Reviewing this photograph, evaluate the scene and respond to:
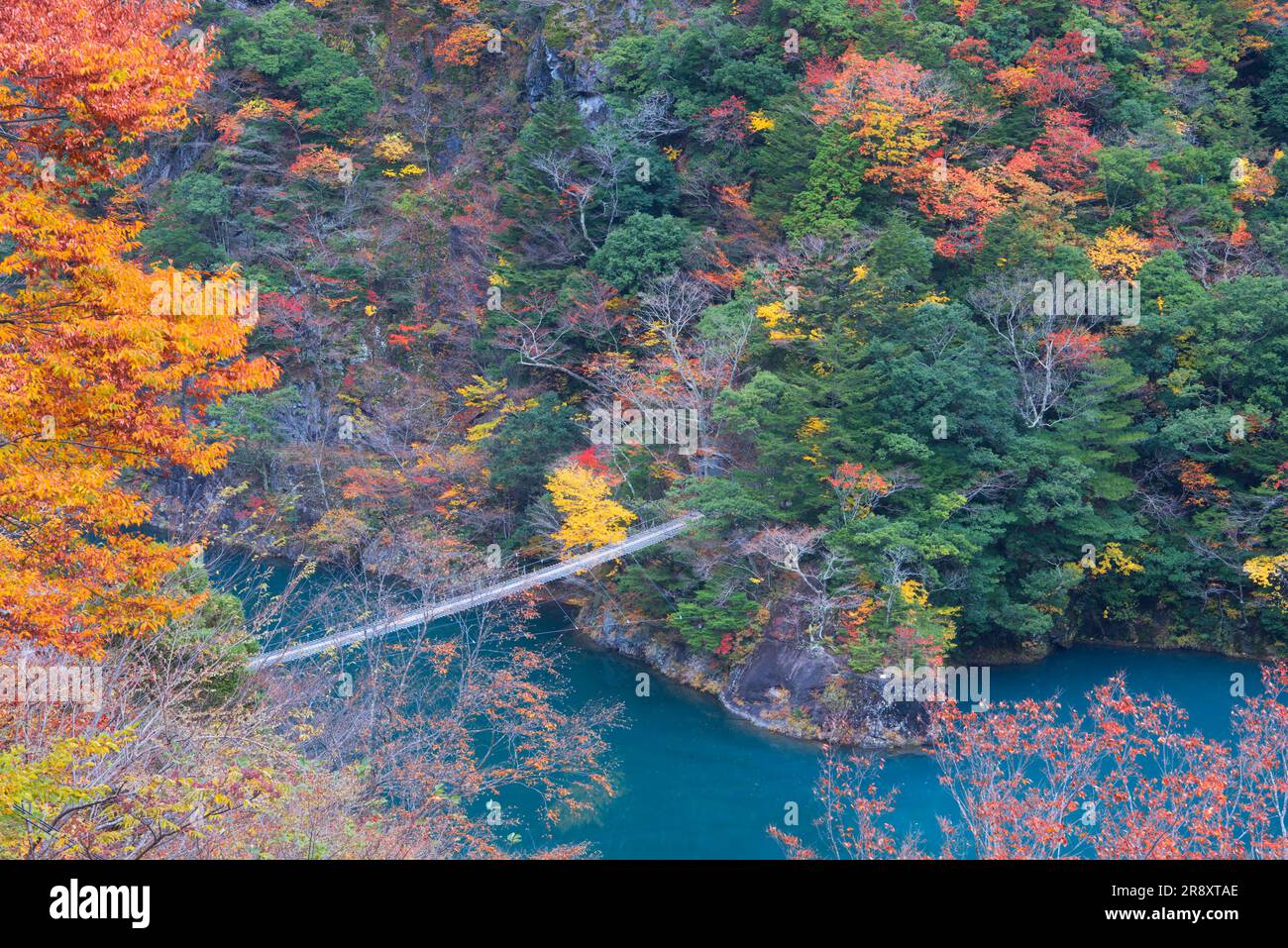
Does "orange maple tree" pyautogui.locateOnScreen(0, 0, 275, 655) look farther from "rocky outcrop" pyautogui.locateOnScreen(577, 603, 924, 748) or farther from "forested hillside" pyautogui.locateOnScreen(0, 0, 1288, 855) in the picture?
"rocky outcrop" pyautogui.locateOnScreen(577, 603, 924, 748)

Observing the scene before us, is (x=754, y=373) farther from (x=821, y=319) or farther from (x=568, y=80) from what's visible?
(x=568, y=80)

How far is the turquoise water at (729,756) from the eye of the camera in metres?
12.7

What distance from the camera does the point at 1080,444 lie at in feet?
54.4

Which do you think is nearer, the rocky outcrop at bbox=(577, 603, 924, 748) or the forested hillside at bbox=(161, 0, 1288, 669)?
the rocky outcrop at bbox=(577, 603, 924, 748)

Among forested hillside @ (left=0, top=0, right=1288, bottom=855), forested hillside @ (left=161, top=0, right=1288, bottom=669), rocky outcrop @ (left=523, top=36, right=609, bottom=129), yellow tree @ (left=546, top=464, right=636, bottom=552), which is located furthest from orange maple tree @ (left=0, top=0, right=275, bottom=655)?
rocky outcrop @ (left=523, top=36, right=609, bottom=129)

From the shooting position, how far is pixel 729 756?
1461 centimetres

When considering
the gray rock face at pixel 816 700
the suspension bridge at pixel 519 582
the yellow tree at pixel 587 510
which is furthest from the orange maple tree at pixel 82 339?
the yellow tree at pixel 587 510

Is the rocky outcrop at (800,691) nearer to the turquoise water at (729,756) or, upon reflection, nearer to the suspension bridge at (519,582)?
the turquoise water at (729,756)

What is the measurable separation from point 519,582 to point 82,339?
11392 mm

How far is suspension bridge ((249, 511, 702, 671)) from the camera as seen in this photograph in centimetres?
1432

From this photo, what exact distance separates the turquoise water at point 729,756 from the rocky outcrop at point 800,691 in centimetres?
27

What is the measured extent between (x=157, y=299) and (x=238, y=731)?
3.07m

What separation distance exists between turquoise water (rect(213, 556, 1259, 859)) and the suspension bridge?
6.11 feet

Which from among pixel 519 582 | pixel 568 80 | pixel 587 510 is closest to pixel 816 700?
pixel 519 582
